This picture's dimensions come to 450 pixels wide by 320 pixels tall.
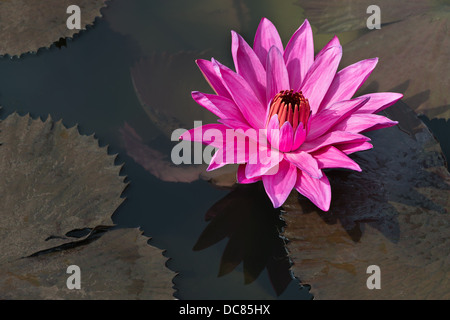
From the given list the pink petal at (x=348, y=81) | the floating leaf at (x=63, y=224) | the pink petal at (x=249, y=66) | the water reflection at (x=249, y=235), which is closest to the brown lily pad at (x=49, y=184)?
the floating leaf at (x=63, y=224)

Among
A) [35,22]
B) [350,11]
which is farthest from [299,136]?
[35,22]

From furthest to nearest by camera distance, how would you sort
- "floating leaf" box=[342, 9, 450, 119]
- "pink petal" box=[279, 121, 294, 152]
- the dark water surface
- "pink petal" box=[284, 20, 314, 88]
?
1. "floating leaf" box=[342, 9, 450, 119]
2. "pink petal" box=[284, 20, 314, 88]
3. the dark water surface
4. "pink petal" box=[279, 121, 294, 152]

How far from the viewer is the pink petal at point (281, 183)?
54.7 inches

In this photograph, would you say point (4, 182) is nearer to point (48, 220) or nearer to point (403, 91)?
point (48, 220)

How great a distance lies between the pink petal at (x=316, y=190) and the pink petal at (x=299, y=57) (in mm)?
378

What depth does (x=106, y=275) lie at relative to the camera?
1.43 metres

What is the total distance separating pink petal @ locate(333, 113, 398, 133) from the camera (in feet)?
4.70

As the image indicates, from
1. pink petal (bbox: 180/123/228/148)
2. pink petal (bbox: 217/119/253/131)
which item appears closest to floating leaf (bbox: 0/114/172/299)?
pink petal (bbox: 180/123/228/148)

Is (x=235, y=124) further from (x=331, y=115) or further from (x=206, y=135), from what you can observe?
(x=331, y=115)

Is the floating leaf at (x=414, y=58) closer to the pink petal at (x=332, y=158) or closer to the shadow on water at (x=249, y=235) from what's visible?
the pink petal at (x=332, y=158)

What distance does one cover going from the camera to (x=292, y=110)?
1.44 meters

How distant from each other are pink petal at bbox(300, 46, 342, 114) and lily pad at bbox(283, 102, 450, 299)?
0.98 ft

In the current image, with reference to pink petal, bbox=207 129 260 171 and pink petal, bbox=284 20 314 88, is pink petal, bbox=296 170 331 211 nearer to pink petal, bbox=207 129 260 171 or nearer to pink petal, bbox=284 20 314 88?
pink petal, bbox=207 129 260 171

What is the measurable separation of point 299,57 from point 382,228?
0.66 m
